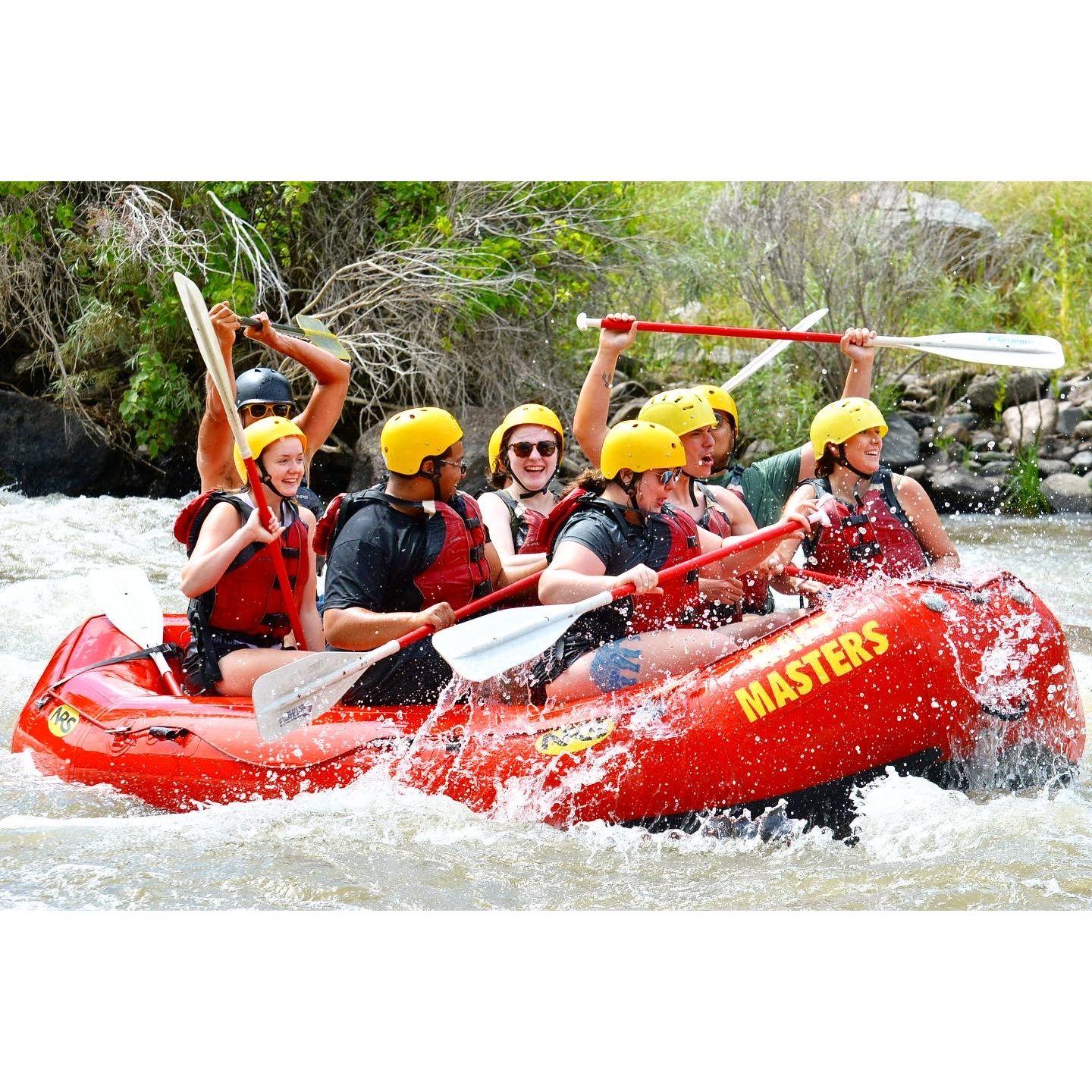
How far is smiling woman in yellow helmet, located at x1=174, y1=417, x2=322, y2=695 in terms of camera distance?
401 cm

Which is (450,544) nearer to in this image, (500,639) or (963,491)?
(500,639)

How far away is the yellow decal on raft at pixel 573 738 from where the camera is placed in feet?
11.8

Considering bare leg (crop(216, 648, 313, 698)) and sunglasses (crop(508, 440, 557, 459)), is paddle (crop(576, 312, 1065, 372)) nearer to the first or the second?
sunglasses (crop(508, 440, 557, 459))

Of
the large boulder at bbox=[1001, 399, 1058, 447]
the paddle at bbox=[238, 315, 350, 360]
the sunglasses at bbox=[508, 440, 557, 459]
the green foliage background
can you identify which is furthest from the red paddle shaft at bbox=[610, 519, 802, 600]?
the large boulder at bbox=[1001, 399, 1058, 447]

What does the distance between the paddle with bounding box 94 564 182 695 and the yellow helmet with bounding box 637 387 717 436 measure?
1878 millimetres

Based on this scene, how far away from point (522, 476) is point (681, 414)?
70 cm

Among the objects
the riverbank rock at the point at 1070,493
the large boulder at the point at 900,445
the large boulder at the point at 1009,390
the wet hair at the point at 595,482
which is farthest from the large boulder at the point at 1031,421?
the wet hair at the point at 595,482

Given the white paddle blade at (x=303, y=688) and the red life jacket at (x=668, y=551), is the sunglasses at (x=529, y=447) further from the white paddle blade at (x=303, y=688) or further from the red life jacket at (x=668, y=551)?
the white paddle blade at (x=303, y=688)

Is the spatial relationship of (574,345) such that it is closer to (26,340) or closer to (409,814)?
(26,340)

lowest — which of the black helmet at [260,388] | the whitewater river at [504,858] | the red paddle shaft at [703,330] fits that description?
the whitewater river at [504,858]

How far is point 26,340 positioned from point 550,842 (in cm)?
805

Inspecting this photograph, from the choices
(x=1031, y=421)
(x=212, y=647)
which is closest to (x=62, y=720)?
(x=212, y=647)

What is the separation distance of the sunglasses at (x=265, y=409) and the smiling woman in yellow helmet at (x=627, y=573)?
1.28 metres

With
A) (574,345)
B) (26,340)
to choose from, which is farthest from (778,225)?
(26,340)
